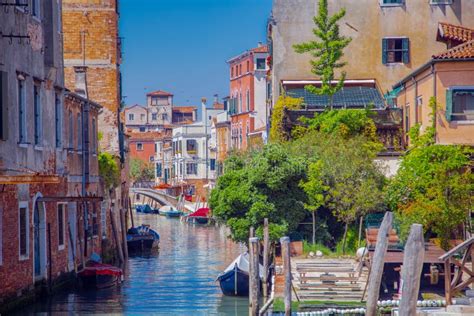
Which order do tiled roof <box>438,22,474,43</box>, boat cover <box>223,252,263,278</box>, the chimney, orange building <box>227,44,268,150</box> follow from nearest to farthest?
1. boat cover <box>223,252,263,278</box>
2. the chimney
3. tiled roof <box>438,22,474,43</box>
4. orange building <box>227,44,268,150</box>

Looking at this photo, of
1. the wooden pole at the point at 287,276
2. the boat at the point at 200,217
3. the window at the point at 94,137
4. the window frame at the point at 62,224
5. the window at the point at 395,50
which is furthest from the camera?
the boat at the point at 200,217

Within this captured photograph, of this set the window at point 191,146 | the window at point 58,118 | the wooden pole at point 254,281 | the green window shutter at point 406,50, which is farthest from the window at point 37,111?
the window at point 191,146

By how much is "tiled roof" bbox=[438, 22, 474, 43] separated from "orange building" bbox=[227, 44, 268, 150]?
94.0ft

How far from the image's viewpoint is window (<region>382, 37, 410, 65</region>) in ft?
113

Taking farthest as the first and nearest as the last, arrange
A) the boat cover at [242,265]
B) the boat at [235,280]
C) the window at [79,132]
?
the window at [79,132], the boat cover at [242,265], the boat at [235,280]

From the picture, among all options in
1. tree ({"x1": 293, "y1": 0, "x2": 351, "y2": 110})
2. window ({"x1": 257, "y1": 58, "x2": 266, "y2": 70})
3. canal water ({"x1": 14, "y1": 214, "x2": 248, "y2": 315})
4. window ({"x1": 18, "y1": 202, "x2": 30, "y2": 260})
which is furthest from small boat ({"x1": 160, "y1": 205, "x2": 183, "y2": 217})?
window ({"x1": 18, "y1": 202, "x2": 30, "y2": 260})

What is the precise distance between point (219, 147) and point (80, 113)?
49789 mm

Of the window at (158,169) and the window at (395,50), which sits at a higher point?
the window at (395,50)

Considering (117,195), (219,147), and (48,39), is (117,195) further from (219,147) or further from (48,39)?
(219,147)

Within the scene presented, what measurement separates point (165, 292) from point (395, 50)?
12980 mm

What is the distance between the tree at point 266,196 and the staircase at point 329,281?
3268mm

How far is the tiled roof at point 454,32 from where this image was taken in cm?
3194

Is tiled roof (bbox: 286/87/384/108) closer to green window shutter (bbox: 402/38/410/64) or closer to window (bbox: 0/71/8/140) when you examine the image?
green window shutter (bbox: 402/38/410/64)

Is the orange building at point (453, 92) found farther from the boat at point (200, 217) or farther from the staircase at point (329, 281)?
the boat at point (200, 217)
